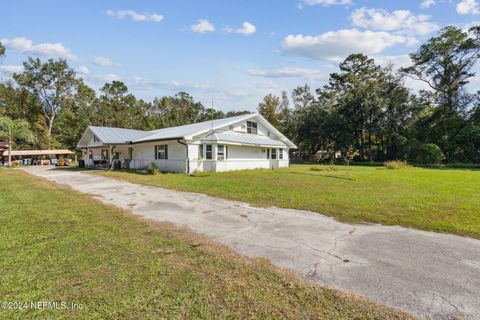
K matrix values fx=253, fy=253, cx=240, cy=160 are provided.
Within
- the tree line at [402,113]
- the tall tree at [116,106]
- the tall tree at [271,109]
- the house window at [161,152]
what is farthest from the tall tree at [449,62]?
the tall tree at [116,106]

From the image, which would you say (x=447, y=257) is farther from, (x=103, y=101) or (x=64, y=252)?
(x=103, y=101)

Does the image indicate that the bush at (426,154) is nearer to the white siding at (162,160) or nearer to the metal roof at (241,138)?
the metal roof at (241,138)

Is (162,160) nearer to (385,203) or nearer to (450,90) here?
(385,203)

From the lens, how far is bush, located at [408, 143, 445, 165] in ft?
87.5

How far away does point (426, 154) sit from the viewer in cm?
2733

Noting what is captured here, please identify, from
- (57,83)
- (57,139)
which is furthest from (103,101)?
(57,139)

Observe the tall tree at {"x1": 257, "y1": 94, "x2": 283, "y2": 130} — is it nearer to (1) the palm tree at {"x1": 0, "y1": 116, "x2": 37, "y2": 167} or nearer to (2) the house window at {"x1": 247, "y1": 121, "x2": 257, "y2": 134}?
(2) the house window at {"x1": 247, "y1": 121, "x2": 257, "y2": 134}

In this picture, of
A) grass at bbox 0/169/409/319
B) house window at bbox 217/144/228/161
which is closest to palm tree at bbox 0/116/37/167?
house window at bbox 217/144/228/161

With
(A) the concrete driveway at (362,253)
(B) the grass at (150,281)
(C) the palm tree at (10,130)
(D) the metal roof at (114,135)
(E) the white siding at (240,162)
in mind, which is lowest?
(A) the concrete driveway at (362,253)

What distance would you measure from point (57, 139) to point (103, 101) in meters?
10.6

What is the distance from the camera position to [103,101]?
161 ft

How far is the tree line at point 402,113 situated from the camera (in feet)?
97.8

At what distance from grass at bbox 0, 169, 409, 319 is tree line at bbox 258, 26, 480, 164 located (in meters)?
30.9

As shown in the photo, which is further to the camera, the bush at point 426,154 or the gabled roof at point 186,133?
the bush at point 426,154
